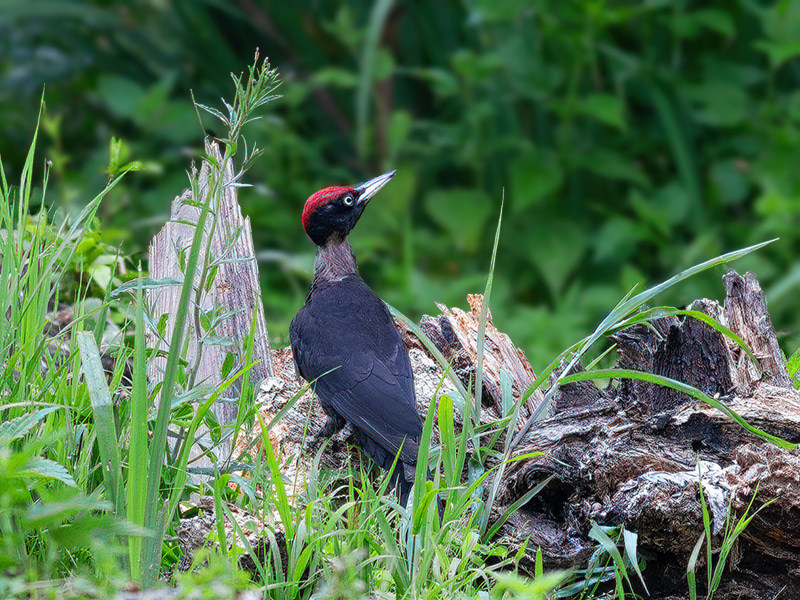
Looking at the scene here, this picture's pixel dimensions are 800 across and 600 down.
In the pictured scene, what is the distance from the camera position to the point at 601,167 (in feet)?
19.3

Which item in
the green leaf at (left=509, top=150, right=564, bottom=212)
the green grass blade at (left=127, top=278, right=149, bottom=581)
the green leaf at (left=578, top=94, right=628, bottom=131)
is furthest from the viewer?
the green leaf at (left=509, top=150, right=564, bottom=212)

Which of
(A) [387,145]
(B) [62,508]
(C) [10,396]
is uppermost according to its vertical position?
(A) [387,145]

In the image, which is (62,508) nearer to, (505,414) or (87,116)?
(505,414)

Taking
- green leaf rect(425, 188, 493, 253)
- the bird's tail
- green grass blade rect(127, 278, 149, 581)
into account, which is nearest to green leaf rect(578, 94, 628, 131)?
green leaf rect(425, 188, 493, 253)

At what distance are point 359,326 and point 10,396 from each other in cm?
120

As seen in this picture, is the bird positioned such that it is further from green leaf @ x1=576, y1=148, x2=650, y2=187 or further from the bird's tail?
green leaf @ x1=576, y1=148, x2=650, y2=187

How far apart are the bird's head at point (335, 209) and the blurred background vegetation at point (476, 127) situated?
1.69 m

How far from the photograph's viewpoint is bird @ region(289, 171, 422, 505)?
2.76 metres

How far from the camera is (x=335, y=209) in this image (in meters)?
3.65

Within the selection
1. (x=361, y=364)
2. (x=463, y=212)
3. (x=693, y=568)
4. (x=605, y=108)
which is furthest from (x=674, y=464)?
(x=463, y=212)

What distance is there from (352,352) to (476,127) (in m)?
3.09

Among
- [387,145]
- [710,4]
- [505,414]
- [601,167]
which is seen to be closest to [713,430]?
[505,414]

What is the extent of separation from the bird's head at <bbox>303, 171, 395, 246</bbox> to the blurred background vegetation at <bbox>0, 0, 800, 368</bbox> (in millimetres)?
1693

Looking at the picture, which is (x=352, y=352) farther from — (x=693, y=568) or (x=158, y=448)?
(x=693, y=568)
